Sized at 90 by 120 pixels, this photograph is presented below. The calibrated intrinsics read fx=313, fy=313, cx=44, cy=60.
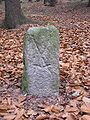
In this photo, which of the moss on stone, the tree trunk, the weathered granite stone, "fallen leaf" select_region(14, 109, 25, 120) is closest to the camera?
"fallen leaf" select_region(14, 109, 25, 120)

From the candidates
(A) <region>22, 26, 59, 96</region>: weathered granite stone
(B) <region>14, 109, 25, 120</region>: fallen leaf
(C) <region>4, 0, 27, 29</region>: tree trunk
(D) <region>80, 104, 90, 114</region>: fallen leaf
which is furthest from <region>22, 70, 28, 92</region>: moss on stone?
(C) <region>4, 0, 27, 29</region>: tree trunk

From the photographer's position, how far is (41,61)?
168 inches

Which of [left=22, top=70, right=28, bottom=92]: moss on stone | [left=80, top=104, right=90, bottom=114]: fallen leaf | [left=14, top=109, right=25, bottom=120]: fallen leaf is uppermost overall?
[left=22, top=70, right=28, bottom=92]: moss on stone

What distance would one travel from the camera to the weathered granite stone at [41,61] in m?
4.17

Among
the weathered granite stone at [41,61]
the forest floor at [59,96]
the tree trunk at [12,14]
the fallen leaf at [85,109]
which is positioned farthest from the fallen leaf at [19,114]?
the tree trunk at [12,14]

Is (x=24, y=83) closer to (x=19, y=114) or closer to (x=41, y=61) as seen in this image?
(x=41, y=61)

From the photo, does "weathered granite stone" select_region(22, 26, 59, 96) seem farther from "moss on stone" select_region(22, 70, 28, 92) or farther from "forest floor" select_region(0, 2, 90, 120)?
"forest floor" select_region(0, 2, 90, 120)

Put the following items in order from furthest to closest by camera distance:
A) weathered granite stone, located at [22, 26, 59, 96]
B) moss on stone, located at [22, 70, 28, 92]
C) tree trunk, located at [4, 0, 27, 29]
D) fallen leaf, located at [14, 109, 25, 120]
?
tree trunk, located at [4, 0, 27, 29]
moss on stone, located at [22, 70, 28, 92]
weathered granite stone, located at [22, 26, 59, 96]
fallen leaf, located at [14, 109, 25, 120]

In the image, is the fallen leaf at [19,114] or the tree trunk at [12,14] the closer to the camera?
the fallen leaf at [19,114]

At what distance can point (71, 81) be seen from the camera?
16.4 ft

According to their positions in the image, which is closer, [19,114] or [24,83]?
[19,114]

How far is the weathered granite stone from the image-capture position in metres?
4.17

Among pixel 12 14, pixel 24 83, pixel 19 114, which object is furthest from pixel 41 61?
pixel 12 14

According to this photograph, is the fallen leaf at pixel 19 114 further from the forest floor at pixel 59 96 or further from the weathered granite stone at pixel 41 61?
the weathered granite stone at pixel 41 61
